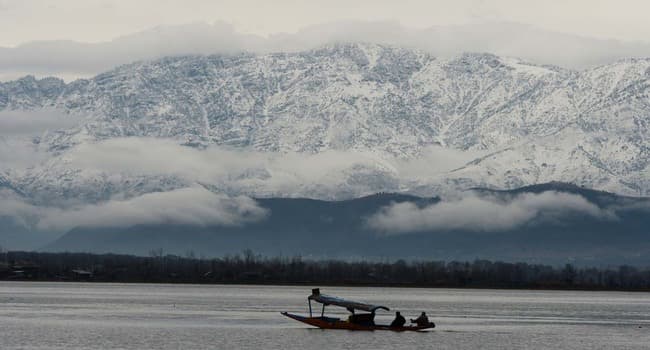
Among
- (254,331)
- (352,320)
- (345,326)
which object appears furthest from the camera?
(352,320)

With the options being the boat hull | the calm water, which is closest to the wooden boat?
the boat hull

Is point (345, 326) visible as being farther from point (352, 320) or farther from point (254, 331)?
point (254, 331)

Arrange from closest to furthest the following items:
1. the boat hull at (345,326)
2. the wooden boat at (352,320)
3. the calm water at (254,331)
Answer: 1. the calm water at (254,331)
2. the wooden boat at (352,320)
3. the boat hull at (345,326)

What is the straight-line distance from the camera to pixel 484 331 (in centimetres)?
15362

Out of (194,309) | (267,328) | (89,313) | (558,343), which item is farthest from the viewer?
(194,309)

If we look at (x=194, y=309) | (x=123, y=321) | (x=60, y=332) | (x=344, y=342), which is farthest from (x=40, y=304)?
(x=344, y=342)

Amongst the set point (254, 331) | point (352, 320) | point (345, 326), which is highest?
point (352, 320)

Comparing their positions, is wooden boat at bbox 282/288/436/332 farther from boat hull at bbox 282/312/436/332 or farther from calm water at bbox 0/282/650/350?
calm water at bbox 0/282/650/350

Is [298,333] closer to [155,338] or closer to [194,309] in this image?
[155,338]

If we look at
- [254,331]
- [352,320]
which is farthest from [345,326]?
[254,331]

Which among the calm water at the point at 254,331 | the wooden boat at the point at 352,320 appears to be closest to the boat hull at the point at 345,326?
the wooden boat at the point at 352,320

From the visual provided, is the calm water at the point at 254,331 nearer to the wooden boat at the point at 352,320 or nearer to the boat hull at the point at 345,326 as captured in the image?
the boat hull at the point at 345,326

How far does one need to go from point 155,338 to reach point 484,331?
37.7 m

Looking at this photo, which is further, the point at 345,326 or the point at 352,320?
the point at 352,320
